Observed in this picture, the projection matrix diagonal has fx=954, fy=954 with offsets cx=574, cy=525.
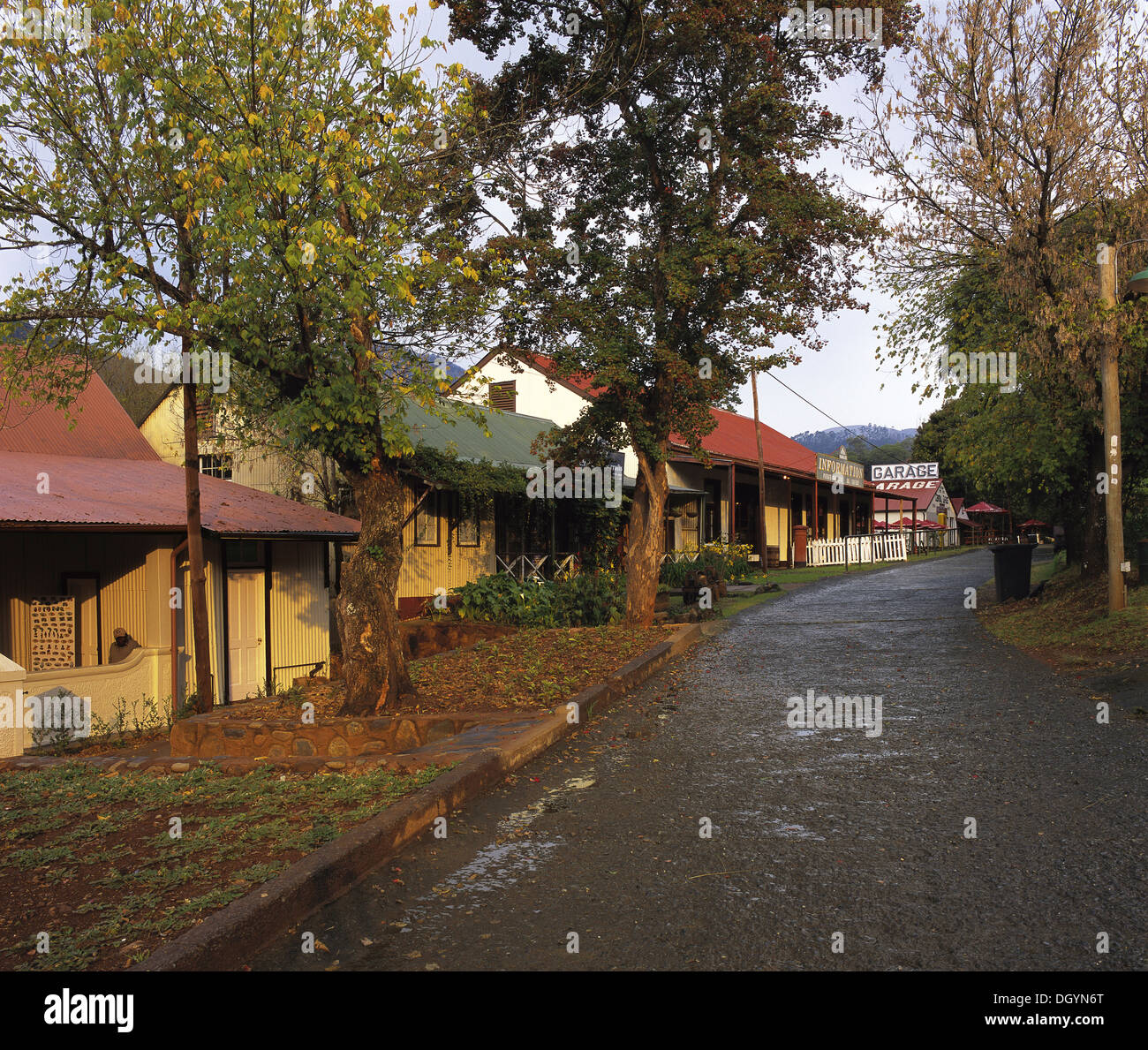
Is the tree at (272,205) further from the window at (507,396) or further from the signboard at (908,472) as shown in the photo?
the signboard at (908,472)

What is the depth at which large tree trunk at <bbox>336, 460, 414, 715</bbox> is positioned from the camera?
1003cm

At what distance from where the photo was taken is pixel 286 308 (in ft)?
32.6

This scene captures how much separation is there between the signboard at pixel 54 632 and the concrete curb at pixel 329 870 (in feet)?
32.3

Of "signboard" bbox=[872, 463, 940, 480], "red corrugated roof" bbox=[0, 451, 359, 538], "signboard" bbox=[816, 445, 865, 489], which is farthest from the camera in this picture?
"signboard" bbox=[872, 463, 940, 480]

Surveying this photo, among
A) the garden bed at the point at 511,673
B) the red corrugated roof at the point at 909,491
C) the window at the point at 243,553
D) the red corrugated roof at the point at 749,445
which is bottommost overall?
the garden bed at the point at 511,673

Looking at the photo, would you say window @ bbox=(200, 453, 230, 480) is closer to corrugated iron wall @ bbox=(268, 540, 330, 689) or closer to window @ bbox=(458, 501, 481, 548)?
window @ bbox=(458, 501, 481, 548)

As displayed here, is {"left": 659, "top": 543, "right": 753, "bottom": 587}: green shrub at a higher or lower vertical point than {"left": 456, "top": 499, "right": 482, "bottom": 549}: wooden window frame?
lower

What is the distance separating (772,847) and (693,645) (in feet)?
32.8

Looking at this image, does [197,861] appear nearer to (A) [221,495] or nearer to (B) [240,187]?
(B) [240,187]

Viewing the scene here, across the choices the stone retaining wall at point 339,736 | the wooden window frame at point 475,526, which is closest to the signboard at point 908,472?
the wooden window frame at point 475,526

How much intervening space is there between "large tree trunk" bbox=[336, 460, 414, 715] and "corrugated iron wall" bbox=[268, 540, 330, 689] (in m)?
7.90

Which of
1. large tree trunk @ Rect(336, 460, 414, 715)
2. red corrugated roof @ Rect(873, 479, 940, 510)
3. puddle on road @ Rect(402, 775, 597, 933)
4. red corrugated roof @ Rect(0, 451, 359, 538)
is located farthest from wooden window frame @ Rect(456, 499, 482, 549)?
red corrugated roof @ Rect(873, 479, 940, 510)

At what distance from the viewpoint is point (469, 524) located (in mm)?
23531

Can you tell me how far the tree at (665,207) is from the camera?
14945 millimetres
